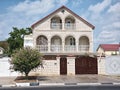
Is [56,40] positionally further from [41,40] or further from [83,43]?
[83,43]

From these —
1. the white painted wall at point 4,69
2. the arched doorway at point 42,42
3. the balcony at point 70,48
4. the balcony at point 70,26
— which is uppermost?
the balcony at point 70,26

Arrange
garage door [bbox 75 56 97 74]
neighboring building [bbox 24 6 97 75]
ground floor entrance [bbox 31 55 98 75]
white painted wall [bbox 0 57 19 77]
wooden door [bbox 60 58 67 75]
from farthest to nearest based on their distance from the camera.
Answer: neighboring building [bbox 24 6 97 75] → garage door [bbox 75 56 97 74] → wooden door [bbox 60 58 67 75] → ground floor entrance [bbox 31 55 98 75] → white painted wall [bbox 0 57 19 77]

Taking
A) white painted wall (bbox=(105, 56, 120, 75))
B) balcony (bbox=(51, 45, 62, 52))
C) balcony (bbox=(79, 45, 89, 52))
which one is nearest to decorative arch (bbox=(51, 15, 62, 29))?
balcony (bbox=(51, 45, 62, 52))

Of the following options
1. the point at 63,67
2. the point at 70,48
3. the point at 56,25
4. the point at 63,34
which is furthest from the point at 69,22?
the point at 63,67

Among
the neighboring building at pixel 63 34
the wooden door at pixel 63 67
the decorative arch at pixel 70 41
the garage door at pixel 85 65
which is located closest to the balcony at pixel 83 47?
the neighboring building at pixel 63 34

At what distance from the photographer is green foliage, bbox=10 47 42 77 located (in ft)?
87.9

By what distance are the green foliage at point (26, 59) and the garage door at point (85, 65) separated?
7568mm

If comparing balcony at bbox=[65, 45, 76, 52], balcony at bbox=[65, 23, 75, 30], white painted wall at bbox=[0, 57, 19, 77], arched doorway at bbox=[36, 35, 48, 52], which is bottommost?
white painted wall at bbox=[0, 57, 19, 77]

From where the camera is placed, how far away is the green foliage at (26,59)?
26.8 meters

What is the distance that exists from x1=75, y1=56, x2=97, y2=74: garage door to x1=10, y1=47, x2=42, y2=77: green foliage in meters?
7.57

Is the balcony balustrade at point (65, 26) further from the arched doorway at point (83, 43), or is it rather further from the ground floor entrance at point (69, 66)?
the ground floor entrance at point (69, 66)

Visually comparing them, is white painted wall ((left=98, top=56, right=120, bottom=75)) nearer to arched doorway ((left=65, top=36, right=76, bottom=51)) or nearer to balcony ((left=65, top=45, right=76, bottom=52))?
balcony ((left=65, top=45, right=76, bottom=52))

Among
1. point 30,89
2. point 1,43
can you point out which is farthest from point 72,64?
point 1,43

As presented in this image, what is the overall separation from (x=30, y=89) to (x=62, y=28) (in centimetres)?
2326
